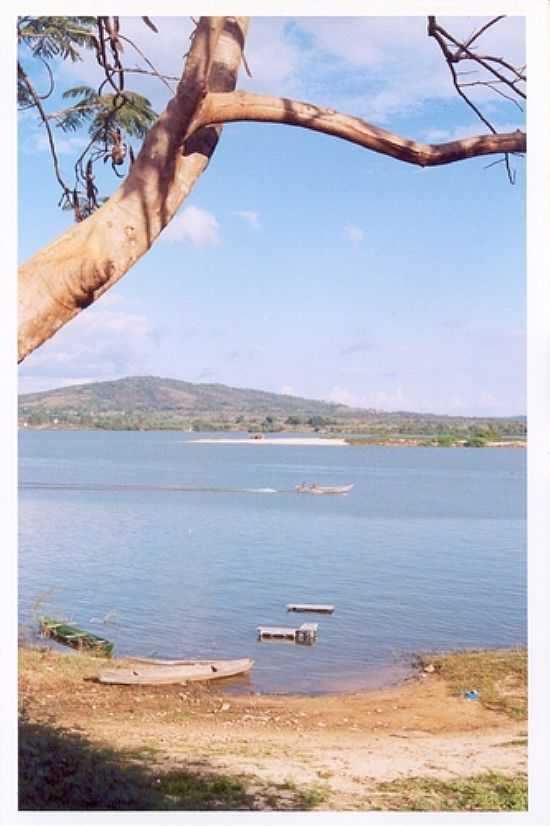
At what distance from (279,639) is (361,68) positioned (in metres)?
3.04

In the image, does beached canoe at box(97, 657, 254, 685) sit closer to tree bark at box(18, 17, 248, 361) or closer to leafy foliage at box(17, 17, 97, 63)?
tree bark at box(18, 17, 248, 361)

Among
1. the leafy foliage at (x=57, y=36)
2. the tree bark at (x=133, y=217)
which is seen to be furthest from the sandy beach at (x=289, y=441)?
the tree bark at (x=133, y=217)

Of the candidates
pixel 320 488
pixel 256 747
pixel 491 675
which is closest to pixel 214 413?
pixel 256 747

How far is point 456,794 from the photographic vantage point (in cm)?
252

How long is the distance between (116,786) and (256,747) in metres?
0.72

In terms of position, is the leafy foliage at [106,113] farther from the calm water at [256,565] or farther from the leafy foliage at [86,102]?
the calm water at [256,565]

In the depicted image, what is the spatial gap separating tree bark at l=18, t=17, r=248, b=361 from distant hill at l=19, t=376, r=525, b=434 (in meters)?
1.34

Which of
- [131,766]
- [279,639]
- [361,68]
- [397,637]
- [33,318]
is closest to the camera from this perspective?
[33,318]

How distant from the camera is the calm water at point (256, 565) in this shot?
4.54 metres

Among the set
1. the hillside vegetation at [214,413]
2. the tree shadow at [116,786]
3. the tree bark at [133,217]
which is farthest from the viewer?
the hillside vegetation at [214,413]

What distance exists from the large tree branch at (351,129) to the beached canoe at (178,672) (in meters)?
2.68

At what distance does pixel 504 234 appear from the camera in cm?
319

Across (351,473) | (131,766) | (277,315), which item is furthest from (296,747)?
(351,473)

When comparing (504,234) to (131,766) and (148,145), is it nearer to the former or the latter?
(148,145)
